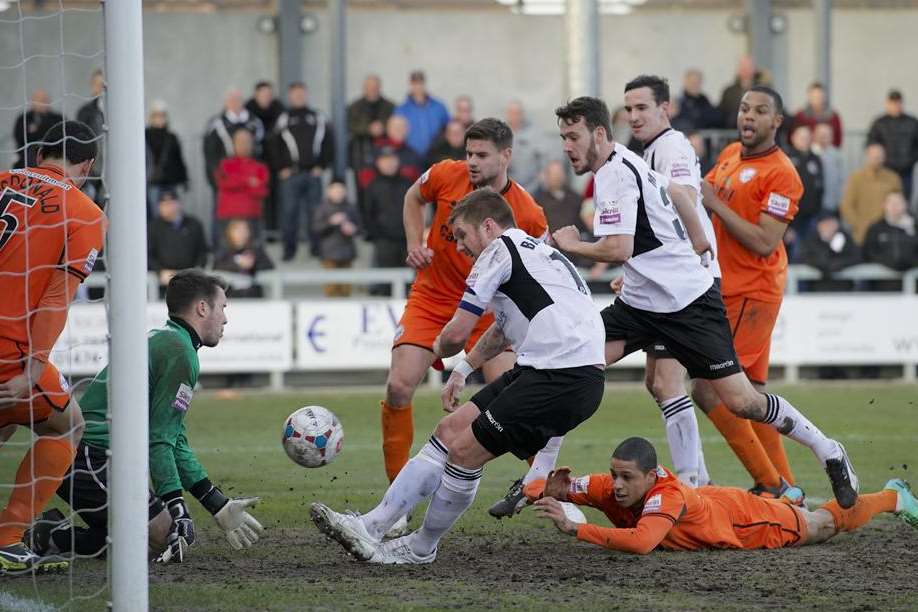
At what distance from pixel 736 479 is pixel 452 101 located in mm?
13687

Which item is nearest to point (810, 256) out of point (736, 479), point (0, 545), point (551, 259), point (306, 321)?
point (306, 321)

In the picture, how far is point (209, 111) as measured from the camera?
2114 centimetres

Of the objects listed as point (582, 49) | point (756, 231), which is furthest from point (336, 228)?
point (756, 231)

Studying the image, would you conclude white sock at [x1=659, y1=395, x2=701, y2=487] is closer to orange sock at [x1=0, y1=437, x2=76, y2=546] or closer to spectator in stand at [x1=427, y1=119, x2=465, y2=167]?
orange sock at [x1=0, y1=437, x2=76, y2=546]

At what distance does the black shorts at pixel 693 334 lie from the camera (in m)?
7.39

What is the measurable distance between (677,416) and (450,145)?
995cm

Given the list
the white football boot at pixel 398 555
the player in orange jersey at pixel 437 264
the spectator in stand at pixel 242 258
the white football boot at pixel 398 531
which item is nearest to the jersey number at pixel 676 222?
the player in orange jersey at pixel 437 264

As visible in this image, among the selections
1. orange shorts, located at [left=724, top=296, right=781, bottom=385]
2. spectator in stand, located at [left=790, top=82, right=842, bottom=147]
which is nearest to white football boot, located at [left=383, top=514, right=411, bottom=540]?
orange shorts, located at [left=724, top=296, right=781, bottom=385]

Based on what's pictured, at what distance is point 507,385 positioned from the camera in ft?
21.1

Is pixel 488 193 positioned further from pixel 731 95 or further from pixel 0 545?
pixel 731 95

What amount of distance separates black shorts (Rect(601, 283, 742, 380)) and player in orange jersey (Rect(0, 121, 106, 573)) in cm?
299

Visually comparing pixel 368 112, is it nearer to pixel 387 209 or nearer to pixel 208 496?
pixel 387 209

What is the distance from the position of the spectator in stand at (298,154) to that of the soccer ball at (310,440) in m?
10.5

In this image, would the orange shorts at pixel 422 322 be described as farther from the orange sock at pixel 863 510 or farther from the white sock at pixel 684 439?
the orange sock at pixel 863 510
